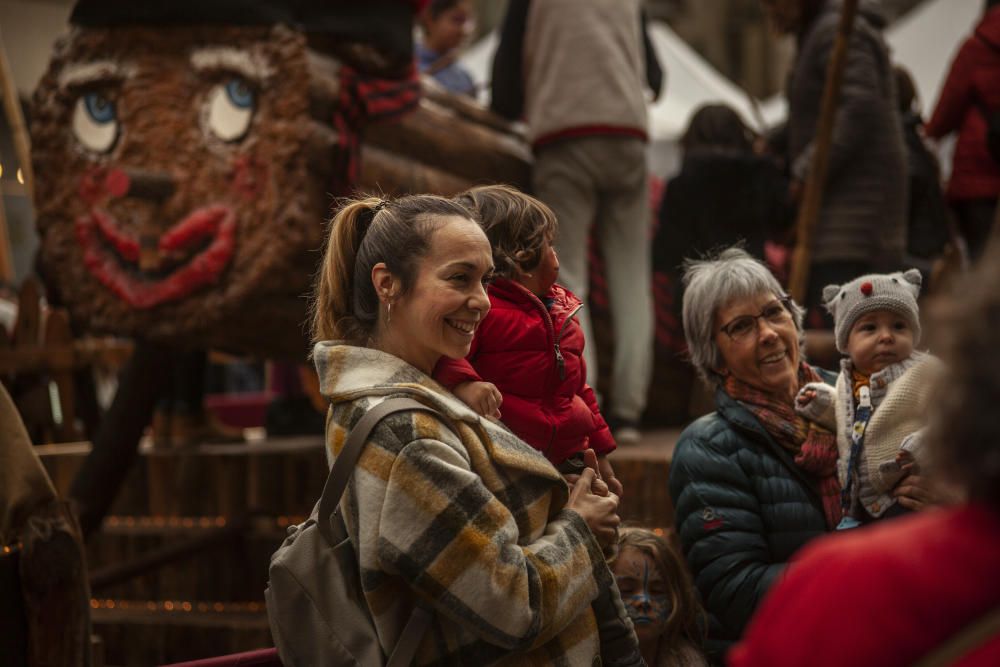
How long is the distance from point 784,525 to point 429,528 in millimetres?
1080

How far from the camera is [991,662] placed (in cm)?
114

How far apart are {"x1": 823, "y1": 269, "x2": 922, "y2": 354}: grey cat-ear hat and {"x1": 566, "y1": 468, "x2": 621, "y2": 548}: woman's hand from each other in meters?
0.78

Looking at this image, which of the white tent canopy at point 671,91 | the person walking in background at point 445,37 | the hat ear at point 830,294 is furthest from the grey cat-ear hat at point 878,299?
the white tent canopy at point 671,91

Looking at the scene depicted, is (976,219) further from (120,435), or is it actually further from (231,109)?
(120,435)

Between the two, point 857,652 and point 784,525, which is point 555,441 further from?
point 857,652

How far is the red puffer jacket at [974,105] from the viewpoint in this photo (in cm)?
531

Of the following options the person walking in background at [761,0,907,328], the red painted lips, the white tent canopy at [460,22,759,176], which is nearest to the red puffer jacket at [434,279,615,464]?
the red painted lips

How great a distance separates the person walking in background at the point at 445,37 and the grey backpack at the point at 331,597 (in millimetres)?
4667

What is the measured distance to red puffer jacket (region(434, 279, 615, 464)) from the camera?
2.65m

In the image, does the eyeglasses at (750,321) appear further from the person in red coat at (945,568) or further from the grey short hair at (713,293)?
the person in red coat at (945,568)

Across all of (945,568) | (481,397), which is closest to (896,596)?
(945,568)

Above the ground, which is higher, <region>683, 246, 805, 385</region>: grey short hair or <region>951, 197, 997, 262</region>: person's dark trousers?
<region>683, 246, 805, 385</region>: grey short hair

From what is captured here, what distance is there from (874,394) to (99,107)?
3.41 m

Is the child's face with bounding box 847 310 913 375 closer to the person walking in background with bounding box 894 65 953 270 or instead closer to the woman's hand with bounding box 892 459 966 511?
the woman's hand with bounding box 892 459 966 511
